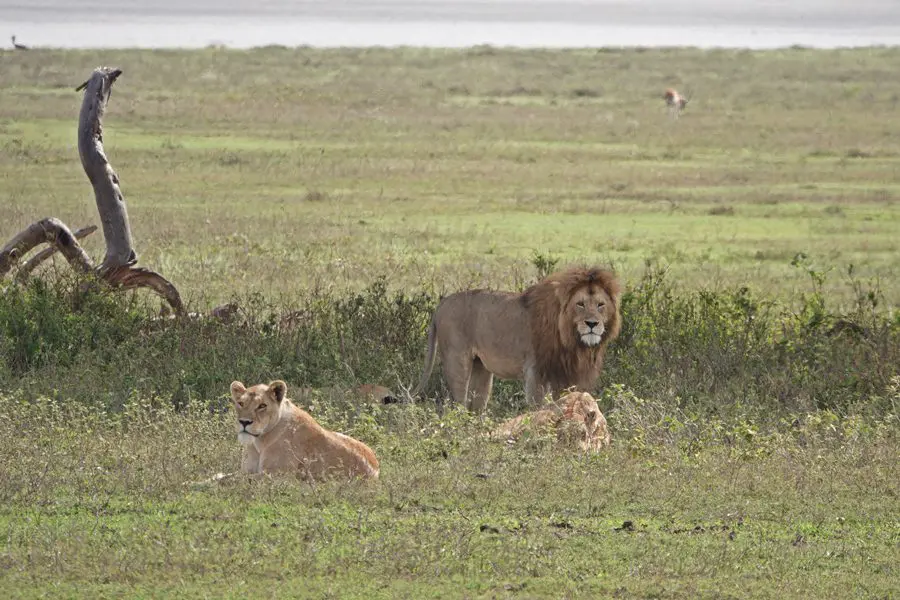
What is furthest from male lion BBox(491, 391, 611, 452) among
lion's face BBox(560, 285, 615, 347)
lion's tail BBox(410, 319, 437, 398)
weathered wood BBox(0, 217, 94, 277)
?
weathered wood BBox(0, 217, 94, 277)

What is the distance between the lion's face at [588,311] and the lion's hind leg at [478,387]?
2.79 feet

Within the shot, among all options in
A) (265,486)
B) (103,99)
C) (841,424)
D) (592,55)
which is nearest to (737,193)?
(103,99)

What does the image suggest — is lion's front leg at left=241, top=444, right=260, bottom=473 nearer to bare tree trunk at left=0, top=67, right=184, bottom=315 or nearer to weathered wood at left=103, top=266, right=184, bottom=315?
weathered wood at left=103, top=266, right=184, bottom=315

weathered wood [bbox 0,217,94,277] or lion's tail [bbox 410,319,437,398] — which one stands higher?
weathered wood [bbox 0,217,94,277]

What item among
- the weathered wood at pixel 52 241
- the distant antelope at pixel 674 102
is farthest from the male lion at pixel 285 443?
the distant antelope at pixel 674 102

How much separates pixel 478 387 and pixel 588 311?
1.11 metres

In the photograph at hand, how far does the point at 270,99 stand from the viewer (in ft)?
146

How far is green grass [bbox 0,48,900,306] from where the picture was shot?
18656 mm

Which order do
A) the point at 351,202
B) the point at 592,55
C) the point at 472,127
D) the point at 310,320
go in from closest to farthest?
the point at 310,320, the point at 351,202, the point at 472,127, the point at 592,55

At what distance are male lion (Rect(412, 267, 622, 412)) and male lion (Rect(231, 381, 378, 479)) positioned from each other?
2513 millimetres

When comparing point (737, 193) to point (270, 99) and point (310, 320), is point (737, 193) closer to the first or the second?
point (310, 320)

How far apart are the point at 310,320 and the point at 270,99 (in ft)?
109

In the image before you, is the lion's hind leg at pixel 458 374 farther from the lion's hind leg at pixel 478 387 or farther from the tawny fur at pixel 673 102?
the tawny fur at pixel 673 102

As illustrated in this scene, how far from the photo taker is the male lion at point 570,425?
8570 mm
